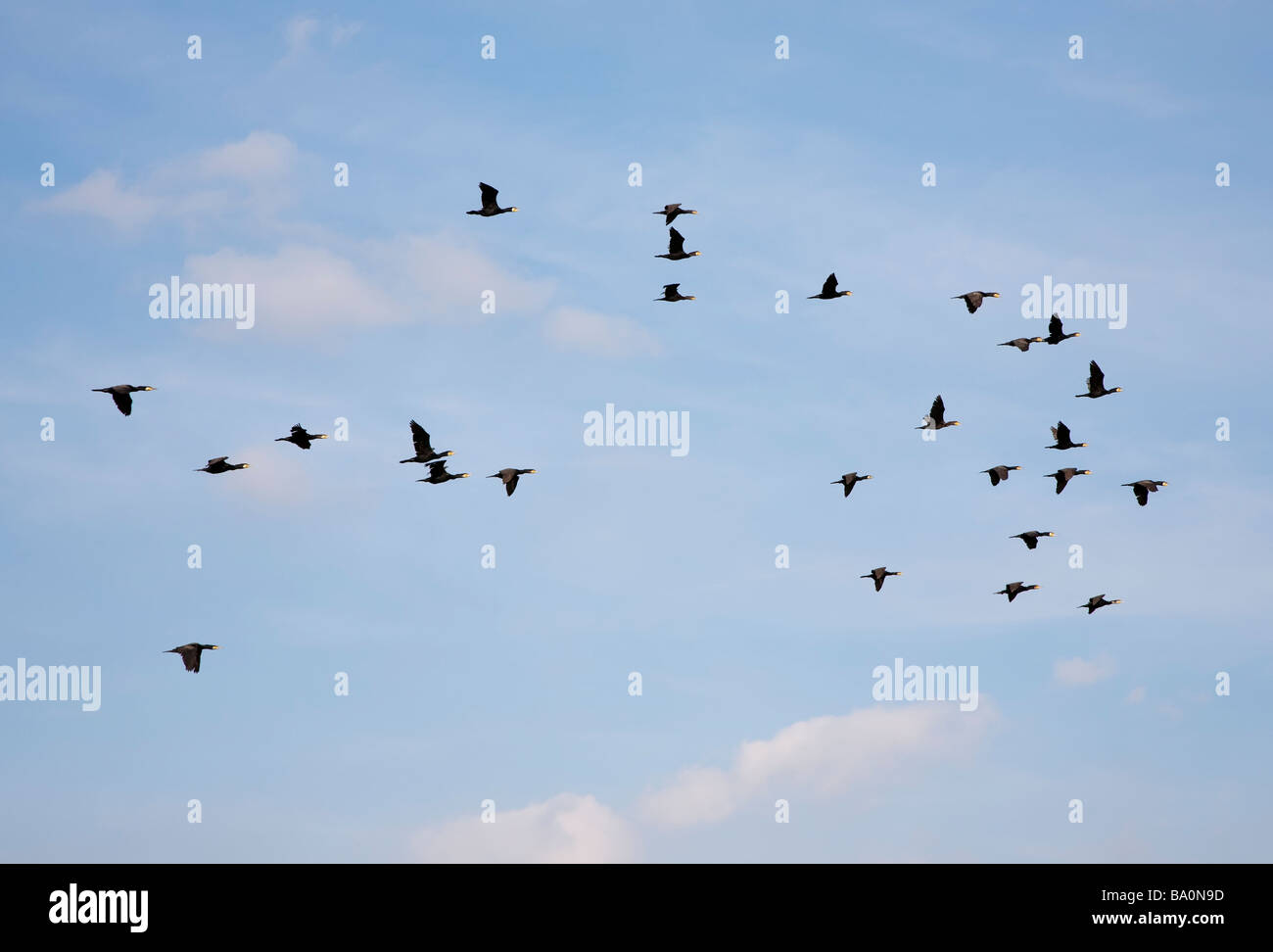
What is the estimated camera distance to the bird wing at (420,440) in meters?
80.9

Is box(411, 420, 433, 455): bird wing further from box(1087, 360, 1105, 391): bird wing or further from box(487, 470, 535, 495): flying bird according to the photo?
box(1087, 360, 1105, 391): bird wing

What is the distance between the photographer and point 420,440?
8119cm

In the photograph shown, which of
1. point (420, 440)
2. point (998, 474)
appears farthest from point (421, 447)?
point (998, 474)

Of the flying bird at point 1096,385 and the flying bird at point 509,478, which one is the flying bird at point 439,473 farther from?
the flying bird at point 1096,385

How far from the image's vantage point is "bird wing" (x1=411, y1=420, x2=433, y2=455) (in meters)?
80.9

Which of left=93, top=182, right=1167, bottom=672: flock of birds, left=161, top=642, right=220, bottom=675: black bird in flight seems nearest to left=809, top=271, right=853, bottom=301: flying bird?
left=93, top=182, right=1167, bottom=672: flock of birds

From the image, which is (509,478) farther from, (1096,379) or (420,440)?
(1096,379)
